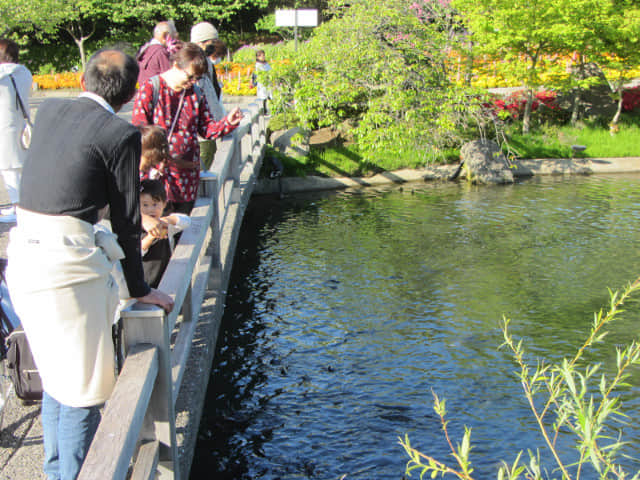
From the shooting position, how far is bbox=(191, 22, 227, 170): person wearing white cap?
19.2 feet

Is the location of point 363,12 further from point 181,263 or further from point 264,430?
point 181,263

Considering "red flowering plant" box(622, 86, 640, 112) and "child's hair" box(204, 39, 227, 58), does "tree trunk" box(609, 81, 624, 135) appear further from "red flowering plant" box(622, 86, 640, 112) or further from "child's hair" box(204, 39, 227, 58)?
"child's hair" box(204, 39, 227, 58)

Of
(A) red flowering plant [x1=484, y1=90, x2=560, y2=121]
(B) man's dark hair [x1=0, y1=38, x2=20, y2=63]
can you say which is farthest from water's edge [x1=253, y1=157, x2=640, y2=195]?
(B) man's dark hair [x1=0, y1=38, x2=20, y2=63]

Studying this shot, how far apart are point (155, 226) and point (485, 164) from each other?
14545 millimetres

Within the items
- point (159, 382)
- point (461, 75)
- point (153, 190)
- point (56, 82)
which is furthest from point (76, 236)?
point (56, 82)

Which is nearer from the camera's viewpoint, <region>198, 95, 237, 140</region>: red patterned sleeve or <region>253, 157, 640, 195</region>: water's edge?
<region>198, 95, 237, 140</region>: red patterned sleeve

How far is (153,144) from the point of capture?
4289mm

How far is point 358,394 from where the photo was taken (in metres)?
6.23

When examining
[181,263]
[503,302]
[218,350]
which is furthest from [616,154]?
[181,263]

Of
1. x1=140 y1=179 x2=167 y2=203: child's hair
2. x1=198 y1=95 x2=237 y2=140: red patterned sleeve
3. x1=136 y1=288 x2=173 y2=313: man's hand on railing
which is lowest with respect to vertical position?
x1=136 y1=288 x2=173 y2=313: man's hand on railing

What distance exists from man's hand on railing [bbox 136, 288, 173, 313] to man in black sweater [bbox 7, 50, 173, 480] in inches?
5.2

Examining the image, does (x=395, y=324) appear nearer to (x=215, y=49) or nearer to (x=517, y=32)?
(x=215, y=49)

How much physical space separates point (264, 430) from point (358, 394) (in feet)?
3.40

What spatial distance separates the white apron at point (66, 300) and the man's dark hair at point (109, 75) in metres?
0.52
